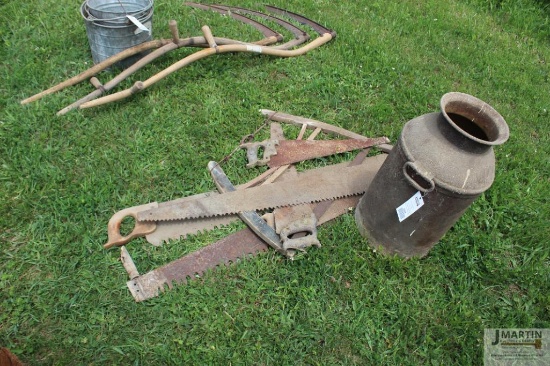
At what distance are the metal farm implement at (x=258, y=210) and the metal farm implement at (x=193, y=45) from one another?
114cm

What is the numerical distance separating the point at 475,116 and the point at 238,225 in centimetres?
196

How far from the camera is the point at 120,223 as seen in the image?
3.29 m

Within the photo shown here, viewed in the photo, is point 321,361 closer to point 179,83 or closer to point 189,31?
point 179,83

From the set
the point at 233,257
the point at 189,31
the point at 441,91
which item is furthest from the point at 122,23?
the point at 441,91

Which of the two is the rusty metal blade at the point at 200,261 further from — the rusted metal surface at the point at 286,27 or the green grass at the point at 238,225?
the rusted metal surface at the point at 286,27

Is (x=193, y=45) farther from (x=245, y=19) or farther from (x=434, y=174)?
(x=434, y=174)

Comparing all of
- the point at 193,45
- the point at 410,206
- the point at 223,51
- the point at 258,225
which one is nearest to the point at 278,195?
the point at 258,225

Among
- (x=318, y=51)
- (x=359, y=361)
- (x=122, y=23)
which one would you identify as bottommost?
(x=359, y=361)

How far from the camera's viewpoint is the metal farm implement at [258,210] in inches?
124

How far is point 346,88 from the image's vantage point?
4852 millimetres

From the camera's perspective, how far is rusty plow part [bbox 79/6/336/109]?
3.97m

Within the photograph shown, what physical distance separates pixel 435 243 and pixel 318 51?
311 centimetres

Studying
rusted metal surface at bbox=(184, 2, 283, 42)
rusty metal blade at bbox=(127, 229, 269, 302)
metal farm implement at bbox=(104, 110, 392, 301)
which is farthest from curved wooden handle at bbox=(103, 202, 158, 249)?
rusted metal surface at bbox=(184, 2, 283, 42)

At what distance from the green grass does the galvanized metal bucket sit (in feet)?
1.15
